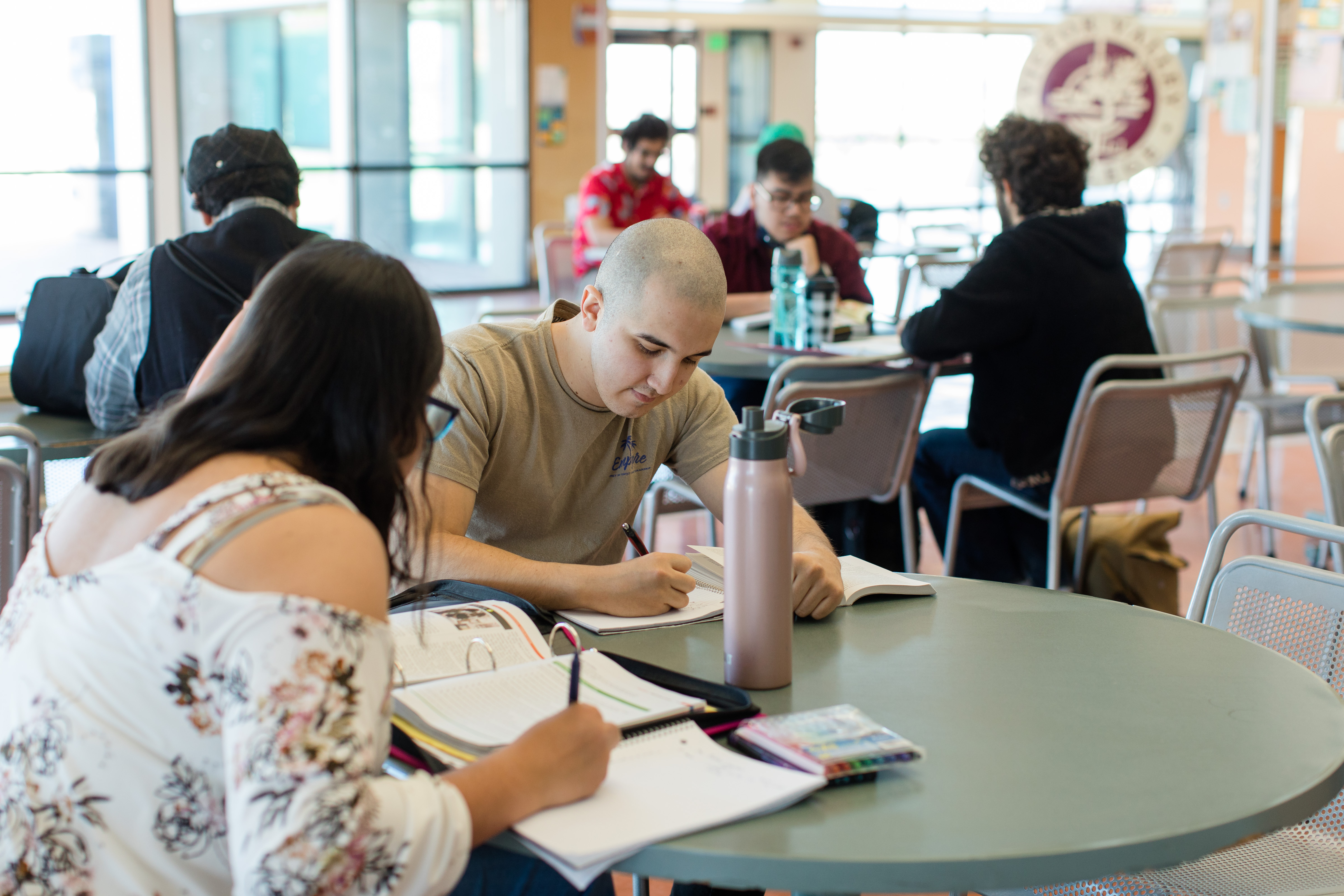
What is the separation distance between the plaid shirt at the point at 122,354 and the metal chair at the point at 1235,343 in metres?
2.82

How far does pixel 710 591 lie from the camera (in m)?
1.52

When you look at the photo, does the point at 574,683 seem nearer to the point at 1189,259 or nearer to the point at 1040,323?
the point at 1040,323

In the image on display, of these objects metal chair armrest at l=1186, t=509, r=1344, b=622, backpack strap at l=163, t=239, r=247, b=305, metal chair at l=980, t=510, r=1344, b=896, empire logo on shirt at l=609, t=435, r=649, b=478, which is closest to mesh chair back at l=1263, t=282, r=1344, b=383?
metal chair armrest at l=1186, t=509, r=1344, b=622

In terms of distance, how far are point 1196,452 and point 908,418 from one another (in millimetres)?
697

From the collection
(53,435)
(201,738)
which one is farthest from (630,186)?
(201,738)

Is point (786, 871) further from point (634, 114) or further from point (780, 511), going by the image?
point (634, 114)

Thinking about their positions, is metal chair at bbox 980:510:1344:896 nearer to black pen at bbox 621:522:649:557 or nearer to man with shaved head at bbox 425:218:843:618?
man with shaved head at bbox 425:218:843:618

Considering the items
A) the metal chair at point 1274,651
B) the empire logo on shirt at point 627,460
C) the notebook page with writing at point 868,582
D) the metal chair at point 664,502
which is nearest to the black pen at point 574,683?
the notebook page with writing at point 868,582

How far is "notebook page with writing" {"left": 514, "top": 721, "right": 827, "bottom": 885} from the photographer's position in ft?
2.97

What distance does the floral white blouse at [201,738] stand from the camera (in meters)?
0.84

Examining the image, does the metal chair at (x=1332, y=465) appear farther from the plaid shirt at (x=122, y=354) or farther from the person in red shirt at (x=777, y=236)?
the plaid shirt at (x=122, y=354)

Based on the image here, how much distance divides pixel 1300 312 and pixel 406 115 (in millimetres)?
6622

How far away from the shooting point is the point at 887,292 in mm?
10344

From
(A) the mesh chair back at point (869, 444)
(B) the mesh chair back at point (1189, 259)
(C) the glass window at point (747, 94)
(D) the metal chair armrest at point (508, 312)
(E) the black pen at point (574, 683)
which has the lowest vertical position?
(A) the mesh chair back at point (869, 444)
